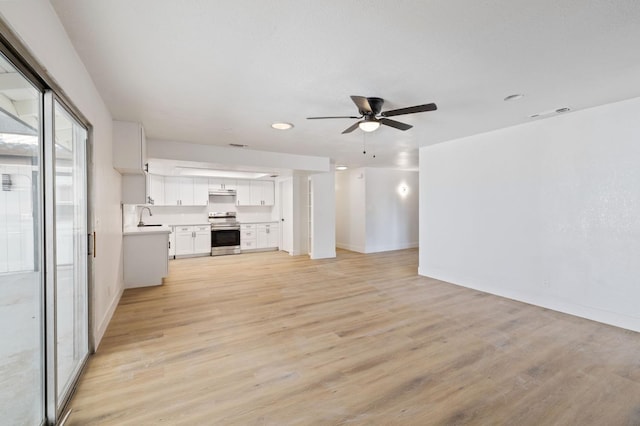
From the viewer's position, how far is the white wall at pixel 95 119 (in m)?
1.36

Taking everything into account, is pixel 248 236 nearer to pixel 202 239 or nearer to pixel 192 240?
pixel 202 239

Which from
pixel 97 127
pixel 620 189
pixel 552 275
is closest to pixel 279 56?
pixel 97 127

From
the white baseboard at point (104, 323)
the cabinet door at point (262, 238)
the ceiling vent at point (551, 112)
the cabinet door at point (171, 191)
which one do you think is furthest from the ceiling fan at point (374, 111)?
the cabinet door at point (171, 191)

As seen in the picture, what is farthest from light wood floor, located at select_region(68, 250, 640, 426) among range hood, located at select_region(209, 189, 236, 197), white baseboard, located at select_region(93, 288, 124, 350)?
range hood, located at select_region(209, 189, 236, 197)

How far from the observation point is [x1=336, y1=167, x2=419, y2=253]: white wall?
806cm

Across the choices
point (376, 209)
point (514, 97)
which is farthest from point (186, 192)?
point (514, 97)

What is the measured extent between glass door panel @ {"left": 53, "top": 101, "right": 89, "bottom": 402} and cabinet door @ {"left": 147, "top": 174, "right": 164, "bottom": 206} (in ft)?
15.8

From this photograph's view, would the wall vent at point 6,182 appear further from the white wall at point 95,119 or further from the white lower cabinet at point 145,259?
the white lower cabinet at point 145,259

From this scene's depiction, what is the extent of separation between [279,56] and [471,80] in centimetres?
177

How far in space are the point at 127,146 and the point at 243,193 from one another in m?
4.58

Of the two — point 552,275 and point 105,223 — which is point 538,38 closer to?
point 552,275

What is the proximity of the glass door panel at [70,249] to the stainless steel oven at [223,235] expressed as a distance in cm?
518

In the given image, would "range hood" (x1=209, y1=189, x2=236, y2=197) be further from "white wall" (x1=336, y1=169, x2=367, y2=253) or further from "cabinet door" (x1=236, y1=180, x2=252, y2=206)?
"white wall" (x1=336, y1=169, x2=367, y2=253)

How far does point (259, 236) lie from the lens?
8211 millimetres
